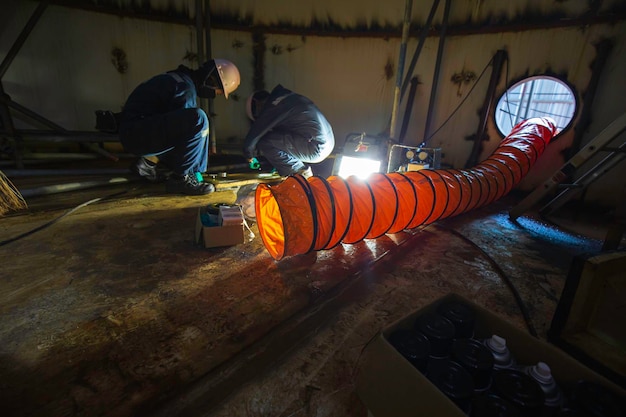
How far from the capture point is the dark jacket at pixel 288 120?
3066mm

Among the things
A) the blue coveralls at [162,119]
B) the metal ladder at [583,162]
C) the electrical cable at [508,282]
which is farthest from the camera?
the blue coveralls at [162,119]

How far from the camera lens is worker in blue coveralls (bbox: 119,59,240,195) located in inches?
111

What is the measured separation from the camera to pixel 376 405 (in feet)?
2.68

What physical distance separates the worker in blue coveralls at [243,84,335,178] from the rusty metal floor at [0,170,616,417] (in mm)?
1299

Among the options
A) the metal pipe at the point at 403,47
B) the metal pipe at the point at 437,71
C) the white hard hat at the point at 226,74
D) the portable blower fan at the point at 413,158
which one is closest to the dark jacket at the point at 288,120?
the white hard hat at the point at 226,74

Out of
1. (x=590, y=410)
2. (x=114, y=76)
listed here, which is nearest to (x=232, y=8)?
(x=114, y=76)

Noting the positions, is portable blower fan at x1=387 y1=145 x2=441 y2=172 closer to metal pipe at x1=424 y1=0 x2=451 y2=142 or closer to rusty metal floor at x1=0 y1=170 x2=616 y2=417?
rusty metal floor at x1=0 y1=170 x2=616 y2=417

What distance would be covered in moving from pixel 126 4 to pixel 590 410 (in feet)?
20.7

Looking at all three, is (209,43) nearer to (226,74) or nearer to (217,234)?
(226,74)

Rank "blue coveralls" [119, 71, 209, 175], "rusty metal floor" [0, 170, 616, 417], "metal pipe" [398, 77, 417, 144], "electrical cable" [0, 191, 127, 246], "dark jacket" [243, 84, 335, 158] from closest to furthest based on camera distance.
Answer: "rusty metal floor" [0, 170, 616, 417] < "electrical cable" [0, 191, 127, 246] < "blue coveralls" [119, 71, 209, 175] < "dark jacket" [243, 84, 335, 158] < "metal pipe" [398, 77, 417, 144]

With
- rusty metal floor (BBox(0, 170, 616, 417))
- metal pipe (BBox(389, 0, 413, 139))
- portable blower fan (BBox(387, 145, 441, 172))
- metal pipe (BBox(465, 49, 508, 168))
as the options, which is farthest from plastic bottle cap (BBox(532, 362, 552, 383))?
metal pipe (BBox(465, 49, 508, 168))

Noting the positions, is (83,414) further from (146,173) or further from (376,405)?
(146,173)

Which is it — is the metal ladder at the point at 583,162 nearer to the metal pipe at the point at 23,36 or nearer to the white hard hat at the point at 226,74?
the white hard hat at the point at 226,74

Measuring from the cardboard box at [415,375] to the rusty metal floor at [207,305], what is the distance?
0.89 feet
